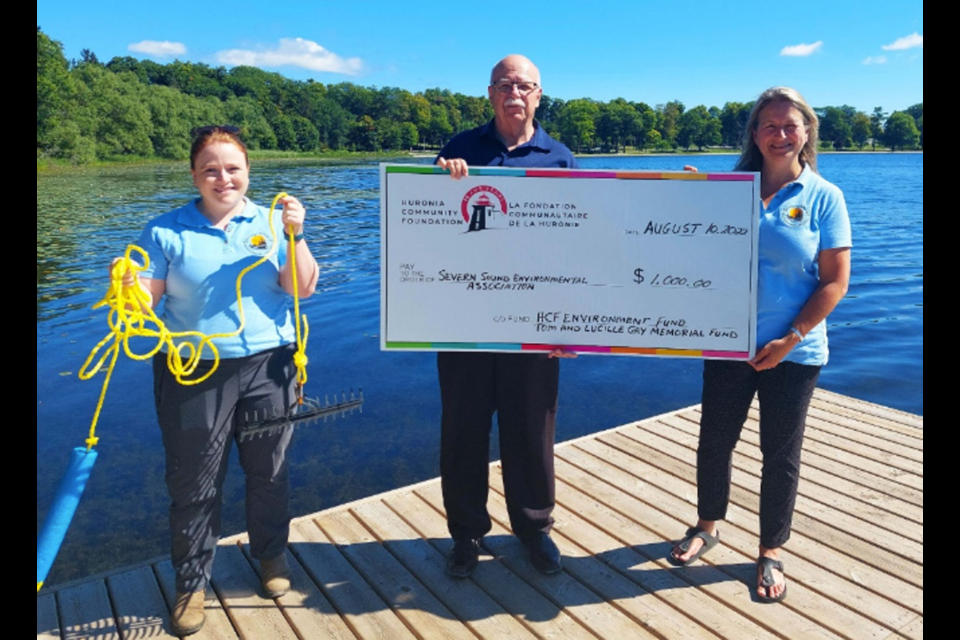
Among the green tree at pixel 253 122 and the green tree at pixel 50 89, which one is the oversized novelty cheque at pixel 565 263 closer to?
the green tree at pixel 50 89

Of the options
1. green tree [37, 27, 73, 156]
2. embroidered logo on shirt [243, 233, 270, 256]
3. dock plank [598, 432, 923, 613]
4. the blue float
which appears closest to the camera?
the blue float

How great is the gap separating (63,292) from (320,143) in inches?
3058

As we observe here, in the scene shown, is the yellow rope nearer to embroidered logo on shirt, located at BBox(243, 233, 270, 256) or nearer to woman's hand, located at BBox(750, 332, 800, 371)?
embroidered logo on shirt, located at BBox(243, 233, 270, 256)

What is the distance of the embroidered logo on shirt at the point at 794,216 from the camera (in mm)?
2525

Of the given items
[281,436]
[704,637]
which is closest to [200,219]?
[281,436]

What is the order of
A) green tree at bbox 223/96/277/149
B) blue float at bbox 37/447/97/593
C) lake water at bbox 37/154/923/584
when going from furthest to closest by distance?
green tree at bbox 223/96/277/149
lake water at bbox 37/154/923/584
blue float at bbox 37/447/97/593

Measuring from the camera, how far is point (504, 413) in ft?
9.49

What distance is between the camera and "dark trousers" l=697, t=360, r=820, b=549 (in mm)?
2650

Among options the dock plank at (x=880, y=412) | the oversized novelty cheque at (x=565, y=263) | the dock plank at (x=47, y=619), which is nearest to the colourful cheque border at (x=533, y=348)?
the oversized novelty cheque at (x=565, y=263)

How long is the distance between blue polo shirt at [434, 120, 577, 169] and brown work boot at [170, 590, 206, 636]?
197cm

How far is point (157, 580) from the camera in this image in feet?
9.64

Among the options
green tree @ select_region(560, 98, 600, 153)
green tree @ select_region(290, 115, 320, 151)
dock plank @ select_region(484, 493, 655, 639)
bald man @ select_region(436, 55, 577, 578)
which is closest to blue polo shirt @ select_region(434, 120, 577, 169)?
bald man @ select_region(436, 55, 577, 578)

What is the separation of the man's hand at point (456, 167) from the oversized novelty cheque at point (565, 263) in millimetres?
33

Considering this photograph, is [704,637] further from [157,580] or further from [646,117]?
[646,117]
